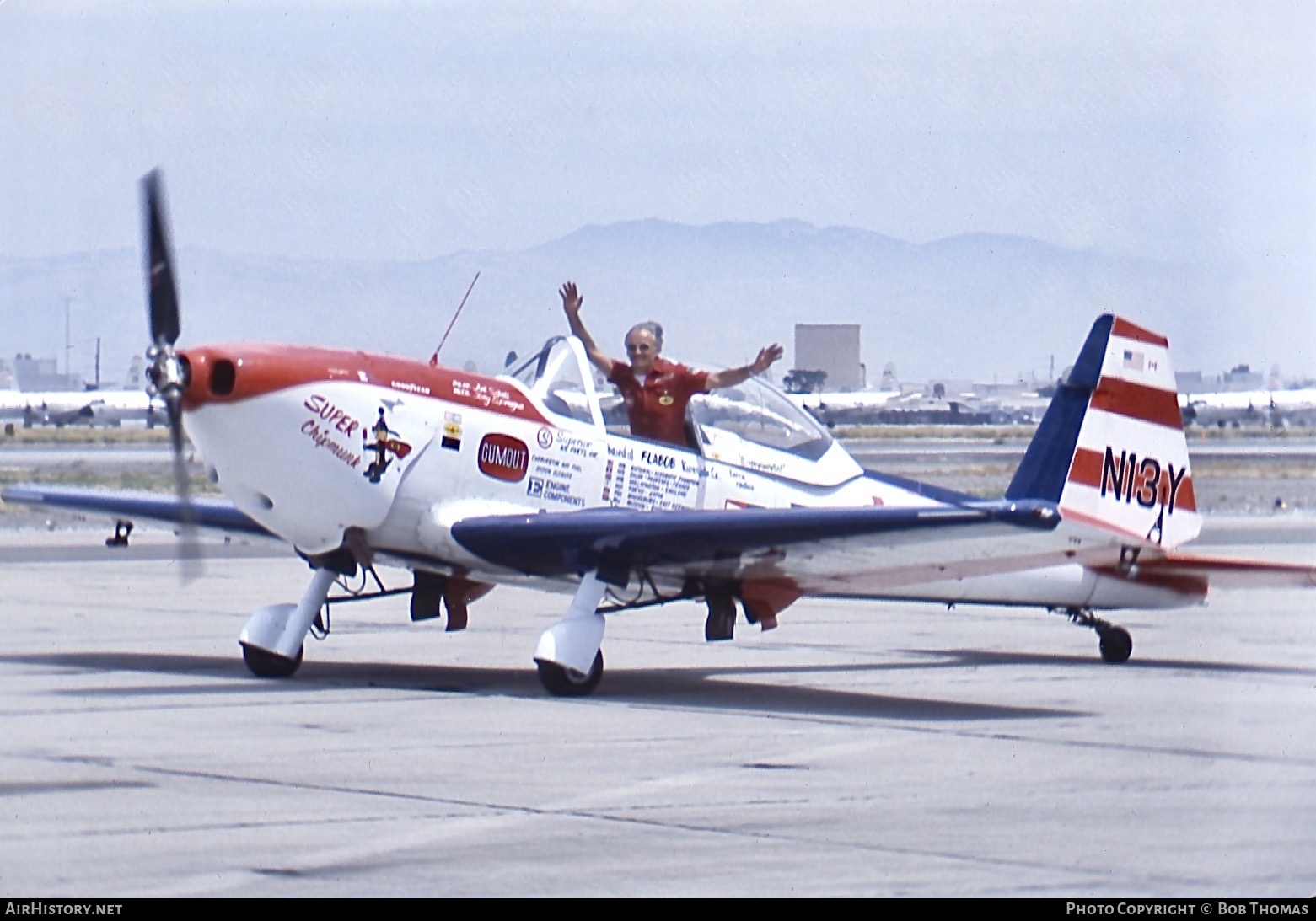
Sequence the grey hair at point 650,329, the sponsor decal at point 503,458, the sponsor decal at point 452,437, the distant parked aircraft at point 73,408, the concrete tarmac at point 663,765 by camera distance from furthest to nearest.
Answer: the distant parked aircraft at point 73,408
the grey hair at point 650,329
the sponsor decal at point 503,458
the sponsor decal at point 452,437
the concrete tarmac at point 663,765

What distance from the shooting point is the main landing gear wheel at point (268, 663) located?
10.9 metres

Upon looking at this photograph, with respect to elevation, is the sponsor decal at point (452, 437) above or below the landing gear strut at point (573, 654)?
above

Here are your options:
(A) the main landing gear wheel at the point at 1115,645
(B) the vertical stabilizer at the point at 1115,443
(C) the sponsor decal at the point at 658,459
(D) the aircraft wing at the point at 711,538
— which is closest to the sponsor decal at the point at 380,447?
(D) the aircraft wing at the point at 711,538

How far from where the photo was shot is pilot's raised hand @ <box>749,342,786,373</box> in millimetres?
10789

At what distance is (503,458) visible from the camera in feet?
34.2

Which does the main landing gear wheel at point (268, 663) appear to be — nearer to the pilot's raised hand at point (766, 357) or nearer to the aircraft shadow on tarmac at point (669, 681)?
the aircraft shadow on tarmac at point (669, 681)

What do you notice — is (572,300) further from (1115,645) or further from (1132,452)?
(1115,645)

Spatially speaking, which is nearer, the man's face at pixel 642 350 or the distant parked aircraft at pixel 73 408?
the man's face at pixel 642 350

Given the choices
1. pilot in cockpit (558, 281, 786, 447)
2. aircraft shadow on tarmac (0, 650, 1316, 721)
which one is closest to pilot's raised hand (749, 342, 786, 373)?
pilot in cockpit (558, 281, 786, 447)

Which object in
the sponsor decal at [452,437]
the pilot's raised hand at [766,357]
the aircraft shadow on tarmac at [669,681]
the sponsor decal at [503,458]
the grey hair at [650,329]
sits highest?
the grey hair at [650,329]

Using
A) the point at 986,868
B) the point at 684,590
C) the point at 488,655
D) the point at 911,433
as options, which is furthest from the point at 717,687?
the point at 911,433

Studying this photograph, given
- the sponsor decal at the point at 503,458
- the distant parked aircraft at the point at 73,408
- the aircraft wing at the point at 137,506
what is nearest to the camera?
the sponsor decal at the point at 503,458

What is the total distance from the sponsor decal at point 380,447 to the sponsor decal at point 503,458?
1.65 feet
